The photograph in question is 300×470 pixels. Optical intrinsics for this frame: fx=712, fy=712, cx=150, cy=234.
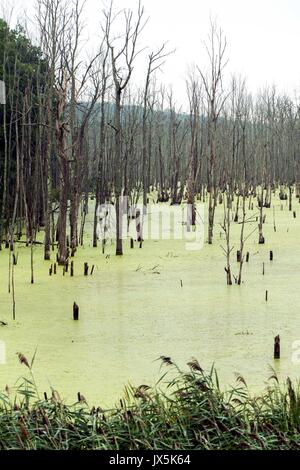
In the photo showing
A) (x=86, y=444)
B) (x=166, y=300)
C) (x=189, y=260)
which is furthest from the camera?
(x=189, y=260)

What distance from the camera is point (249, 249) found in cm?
1128

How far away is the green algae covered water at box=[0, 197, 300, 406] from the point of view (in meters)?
4.80

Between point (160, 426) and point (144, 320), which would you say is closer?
point (160, 426)

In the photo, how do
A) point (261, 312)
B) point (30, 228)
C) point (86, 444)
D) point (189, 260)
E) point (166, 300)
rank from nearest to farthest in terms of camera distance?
point (86, 444) < point (261, 312) < point (166, 300) < point (189, 260) < point (30, 228)

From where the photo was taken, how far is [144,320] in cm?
646

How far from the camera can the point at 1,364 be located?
16.4 ft

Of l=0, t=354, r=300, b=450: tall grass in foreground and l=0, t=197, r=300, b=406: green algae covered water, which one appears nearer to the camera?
l=0, t=354, r=300, b=450: tall grass in foreground

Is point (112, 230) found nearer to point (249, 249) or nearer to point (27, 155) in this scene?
point (27, 155)

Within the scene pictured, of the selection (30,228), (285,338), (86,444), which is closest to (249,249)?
(30,228)

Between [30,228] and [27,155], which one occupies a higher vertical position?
[27,155]

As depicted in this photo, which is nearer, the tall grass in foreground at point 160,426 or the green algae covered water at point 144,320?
the tall grass in foreground at point 160,426

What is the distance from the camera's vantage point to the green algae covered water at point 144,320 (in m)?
4.80

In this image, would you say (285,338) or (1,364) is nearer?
(1,364)
